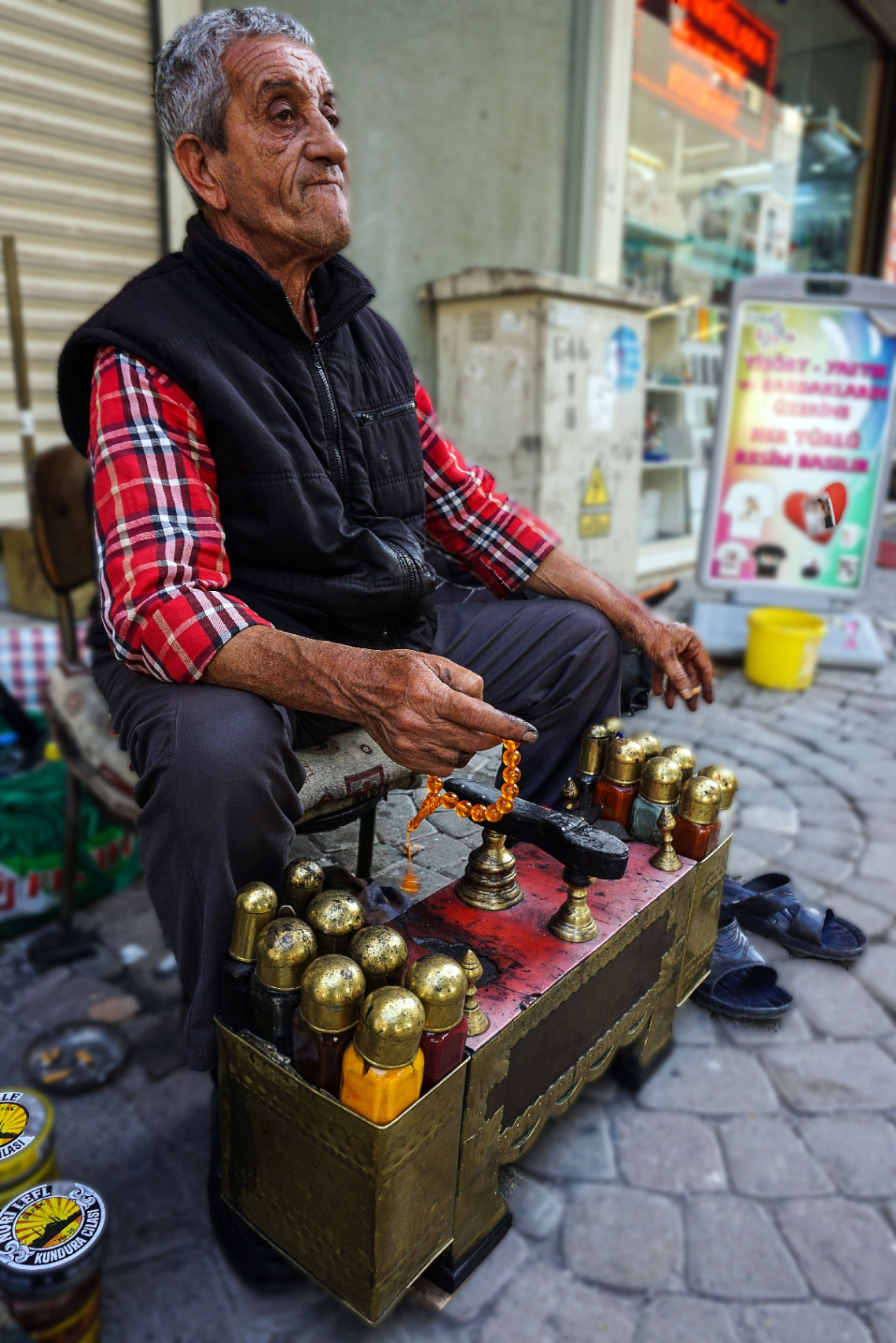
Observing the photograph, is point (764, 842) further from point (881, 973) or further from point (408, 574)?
point (408, 574)

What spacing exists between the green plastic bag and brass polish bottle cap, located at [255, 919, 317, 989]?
1.80 metres

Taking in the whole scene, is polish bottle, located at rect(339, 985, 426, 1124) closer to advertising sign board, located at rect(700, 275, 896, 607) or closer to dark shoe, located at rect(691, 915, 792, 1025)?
dark shoe, located at rect(691, 915, 792, 1025)

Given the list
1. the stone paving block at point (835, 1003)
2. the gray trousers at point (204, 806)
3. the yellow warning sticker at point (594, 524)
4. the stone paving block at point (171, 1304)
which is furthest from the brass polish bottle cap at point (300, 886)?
the yellow warning sticker at point (594, 524)

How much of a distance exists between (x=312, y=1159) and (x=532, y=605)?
1.13 m

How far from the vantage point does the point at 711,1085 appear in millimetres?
2199

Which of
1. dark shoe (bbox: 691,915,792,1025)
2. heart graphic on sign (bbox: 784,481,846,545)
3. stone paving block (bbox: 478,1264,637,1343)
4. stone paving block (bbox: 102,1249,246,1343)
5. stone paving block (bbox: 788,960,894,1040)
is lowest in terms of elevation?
stone paving block (bbox: 102,1249,246,1343)

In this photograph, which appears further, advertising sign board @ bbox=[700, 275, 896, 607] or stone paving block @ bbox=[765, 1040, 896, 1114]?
advertising sign board @ bbox=[700, 275, 896, 607]

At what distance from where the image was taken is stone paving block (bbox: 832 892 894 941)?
268cm

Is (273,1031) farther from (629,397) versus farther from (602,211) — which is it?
(602,211)

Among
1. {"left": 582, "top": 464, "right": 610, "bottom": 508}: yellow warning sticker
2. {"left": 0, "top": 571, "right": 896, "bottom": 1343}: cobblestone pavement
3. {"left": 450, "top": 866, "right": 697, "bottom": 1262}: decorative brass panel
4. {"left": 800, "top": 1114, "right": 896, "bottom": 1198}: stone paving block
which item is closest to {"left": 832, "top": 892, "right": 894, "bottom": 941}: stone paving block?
{"left": 0, "top": 571, "right": 896, "bottom": 1343}: cobblestone pavement

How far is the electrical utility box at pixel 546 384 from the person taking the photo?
425 centimetres

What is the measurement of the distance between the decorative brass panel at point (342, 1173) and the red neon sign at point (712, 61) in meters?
6.24

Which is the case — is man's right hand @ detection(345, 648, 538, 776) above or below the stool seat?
above

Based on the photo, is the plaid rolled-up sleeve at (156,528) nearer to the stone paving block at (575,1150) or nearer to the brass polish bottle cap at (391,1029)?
the brass polish bottle cap at (391,1029)
